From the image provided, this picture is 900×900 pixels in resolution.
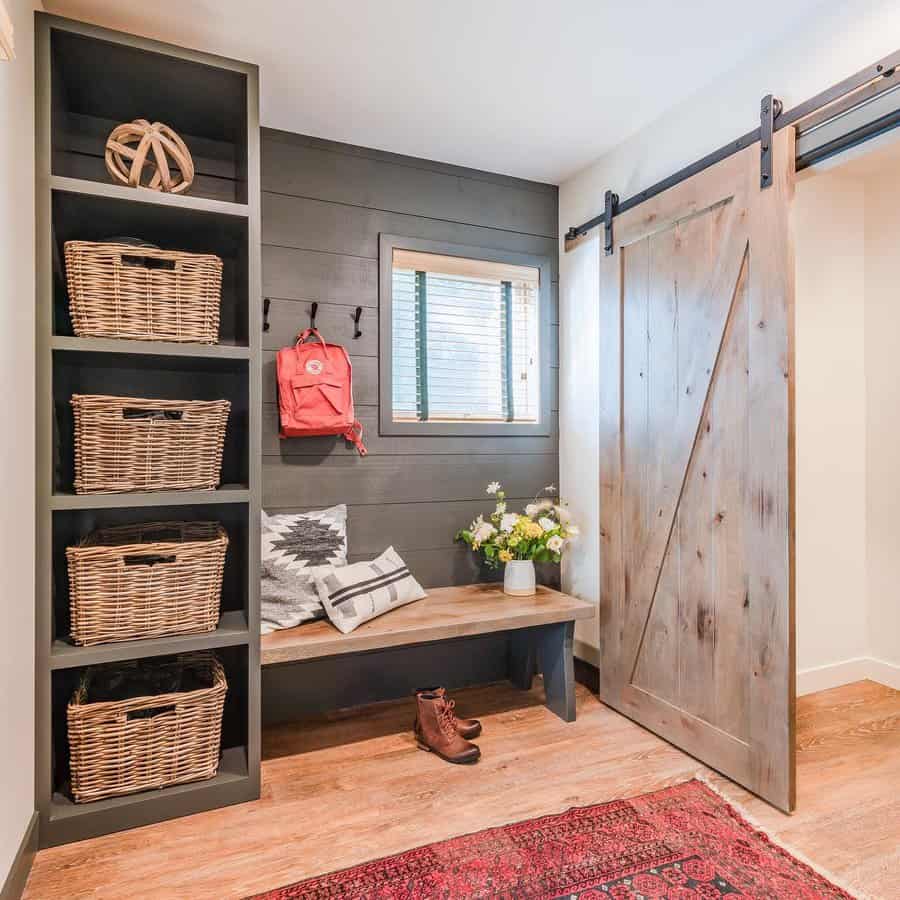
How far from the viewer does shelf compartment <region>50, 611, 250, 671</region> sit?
6.31 ft

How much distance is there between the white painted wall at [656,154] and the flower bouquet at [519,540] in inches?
9.0

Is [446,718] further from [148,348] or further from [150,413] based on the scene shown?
[148,348]

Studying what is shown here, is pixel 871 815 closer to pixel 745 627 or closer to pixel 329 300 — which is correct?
pixel 745 627

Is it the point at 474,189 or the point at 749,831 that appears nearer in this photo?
the point at 749,831

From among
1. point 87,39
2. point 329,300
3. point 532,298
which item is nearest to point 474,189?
point 532,298

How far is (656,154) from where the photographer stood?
2.61m

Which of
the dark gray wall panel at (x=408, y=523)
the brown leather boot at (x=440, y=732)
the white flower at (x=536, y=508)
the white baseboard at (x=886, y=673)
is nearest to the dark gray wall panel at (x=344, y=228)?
the dark gray wall panel at (x=408, y=523)

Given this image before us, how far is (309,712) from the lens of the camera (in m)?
2.77

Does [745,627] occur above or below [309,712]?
above

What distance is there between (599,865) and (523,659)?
126cm

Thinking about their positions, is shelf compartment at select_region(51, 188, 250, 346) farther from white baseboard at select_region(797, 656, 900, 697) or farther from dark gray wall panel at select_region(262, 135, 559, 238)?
white baseboard at select_region(797, 656, 900, 697)

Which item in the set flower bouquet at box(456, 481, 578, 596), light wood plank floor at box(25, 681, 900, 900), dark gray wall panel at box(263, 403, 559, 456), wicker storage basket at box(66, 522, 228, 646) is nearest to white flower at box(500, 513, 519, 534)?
flower bouquet at box(456, 481, 578, 596)

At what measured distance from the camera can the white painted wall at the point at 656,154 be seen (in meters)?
1.85

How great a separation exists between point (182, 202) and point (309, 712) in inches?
80.3
